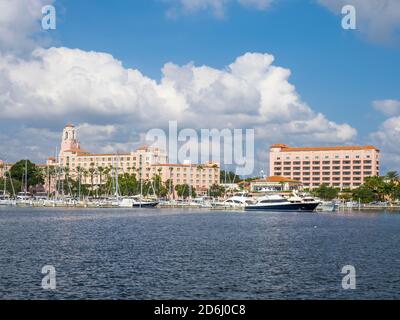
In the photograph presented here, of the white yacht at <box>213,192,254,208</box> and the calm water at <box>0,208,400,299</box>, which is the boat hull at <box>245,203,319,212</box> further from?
the calm water at <box>0,208,400,299</box>

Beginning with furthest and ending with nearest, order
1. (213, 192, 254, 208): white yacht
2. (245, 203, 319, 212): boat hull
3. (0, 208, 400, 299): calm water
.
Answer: (213, 192, 254, 208): white yacht
(245, 203, 319, 212): boat hull
(0, 208, 400, 299): calm water

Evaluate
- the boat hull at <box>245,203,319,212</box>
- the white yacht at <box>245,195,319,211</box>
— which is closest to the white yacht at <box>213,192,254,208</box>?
the white yacht at <box>245,195,319,211</box>

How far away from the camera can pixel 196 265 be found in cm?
4775

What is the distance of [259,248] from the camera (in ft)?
202

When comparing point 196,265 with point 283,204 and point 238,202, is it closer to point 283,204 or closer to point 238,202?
point 283,204

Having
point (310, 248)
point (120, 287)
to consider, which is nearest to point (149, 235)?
point (310, 248)

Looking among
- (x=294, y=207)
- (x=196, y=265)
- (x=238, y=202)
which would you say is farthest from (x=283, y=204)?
(x=196, y=265)

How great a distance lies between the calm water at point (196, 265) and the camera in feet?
122

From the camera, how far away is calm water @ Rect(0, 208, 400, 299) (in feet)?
122

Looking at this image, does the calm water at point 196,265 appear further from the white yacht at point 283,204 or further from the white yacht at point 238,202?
the white yacht at point 238,202

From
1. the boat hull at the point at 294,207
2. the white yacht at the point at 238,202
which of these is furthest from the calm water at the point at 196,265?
the white yacht at the point at 238,202
